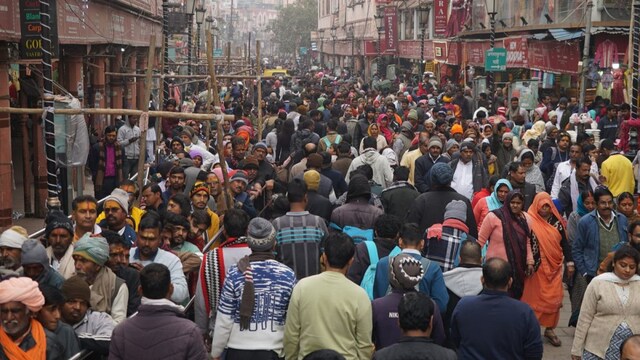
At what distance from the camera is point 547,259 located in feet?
28.6

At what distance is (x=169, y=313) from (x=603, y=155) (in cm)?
874

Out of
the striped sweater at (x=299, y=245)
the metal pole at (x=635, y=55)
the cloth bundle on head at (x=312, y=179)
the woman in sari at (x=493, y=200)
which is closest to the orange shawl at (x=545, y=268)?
the woman in sari at (x=493, y=200)

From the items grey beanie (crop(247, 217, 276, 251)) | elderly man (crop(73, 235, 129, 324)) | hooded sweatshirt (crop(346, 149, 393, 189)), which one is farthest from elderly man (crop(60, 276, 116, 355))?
hooded sweatshirt (crop(346, 149, 393, 189))

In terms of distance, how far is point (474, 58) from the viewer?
34.0m

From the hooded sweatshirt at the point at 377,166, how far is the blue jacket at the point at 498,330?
5994mm

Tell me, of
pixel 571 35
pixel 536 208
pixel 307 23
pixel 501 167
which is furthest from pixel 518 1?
pixel 307 23

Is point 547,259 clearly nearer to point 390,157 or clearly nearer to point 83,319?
point 83,319

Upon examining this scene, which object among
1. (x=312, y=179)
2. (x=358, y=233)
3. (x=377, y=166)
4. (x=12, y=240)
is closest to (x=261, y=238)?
(x=12, y=240)

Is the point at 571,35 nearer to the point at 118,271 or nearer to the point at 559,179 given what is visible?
the point at 559,179

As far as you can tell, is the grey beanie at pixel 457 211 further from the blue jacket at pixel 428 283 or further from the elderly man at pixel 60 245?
the elderly man at pixel 60 245

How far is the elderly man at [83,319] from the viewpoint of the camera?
5.69 meters

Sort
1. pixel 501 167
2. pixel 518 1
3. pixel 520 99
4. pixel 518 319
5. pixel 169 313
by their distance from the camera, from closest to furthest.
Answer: pixel 169 313 < pixel 518 319 < pixel 501 167 < pixel 520 99 < pixel 518 1

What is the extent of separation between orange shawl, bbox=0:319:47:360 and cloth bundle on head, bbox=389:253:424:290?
2005mm

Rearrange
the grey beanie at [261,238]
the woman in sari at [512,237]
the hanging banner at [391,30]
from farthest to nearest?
the hanging banner at [391,30], the woman in sari at [512,237], the grey beanie at [261,238]
